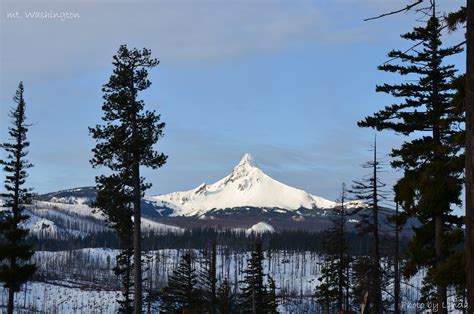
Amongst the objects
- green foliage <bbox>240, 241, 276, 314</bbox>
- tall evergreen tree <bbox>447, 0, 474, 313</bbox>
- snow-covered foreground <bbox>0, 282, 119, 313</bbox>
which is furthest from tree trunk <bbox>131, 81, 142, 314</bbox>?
snow-covered foreground <bbox>0, 282, 119, 313</bbox>

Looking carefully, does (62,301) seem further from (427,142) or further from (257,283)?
(427,142)

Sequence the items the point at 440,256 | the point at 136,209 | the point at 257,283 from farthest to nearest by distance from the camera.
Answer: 1. the point at 257,283
2. the point at 136,209
3. the point at 440,256

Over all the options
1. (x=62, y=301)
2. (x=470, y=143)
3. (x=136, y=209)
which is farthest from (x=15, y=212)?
(x=62, y=301)

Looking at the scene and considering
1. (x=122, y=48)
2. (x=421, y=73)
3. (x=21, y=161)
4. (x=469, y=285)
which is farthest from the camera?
(x=21, y=161)

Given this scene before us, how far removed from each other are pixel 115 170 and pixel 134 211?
1.94 m

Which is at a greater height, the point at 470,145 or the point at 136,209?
the point at 470,145

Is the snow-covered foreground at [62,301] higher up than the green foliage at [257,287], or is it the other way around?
the green foliage at [257,287]

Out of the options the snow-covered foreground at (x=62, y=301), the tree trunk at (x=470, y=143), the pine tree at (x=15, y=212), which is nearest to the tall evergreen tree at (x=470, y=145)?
the tree trunk at (x=470, y=143)

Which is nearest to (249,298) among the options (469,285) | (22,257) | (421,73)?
(22,257)

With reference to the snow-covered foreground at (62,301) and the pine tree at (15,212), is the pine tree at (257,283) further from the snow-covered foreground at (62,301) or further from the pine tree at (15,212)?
the snow-covered foreground at (62,301)

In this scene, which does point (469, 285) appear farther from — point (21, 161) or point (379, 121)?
point (21, 161)

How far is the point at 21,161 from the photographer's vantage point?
37.7 m

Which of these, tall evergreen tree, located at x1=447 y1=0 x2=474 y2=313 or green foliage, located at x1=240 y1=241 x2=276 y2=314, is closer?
tall evergreen tree, located at x1=447 y1=0 x2=474 y2=313

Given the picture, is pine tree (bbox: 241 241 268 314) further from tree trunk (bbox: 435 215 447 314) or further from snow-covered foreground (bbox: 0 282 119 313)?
snow-covered foreground (bbox: 0 282 119 313)
